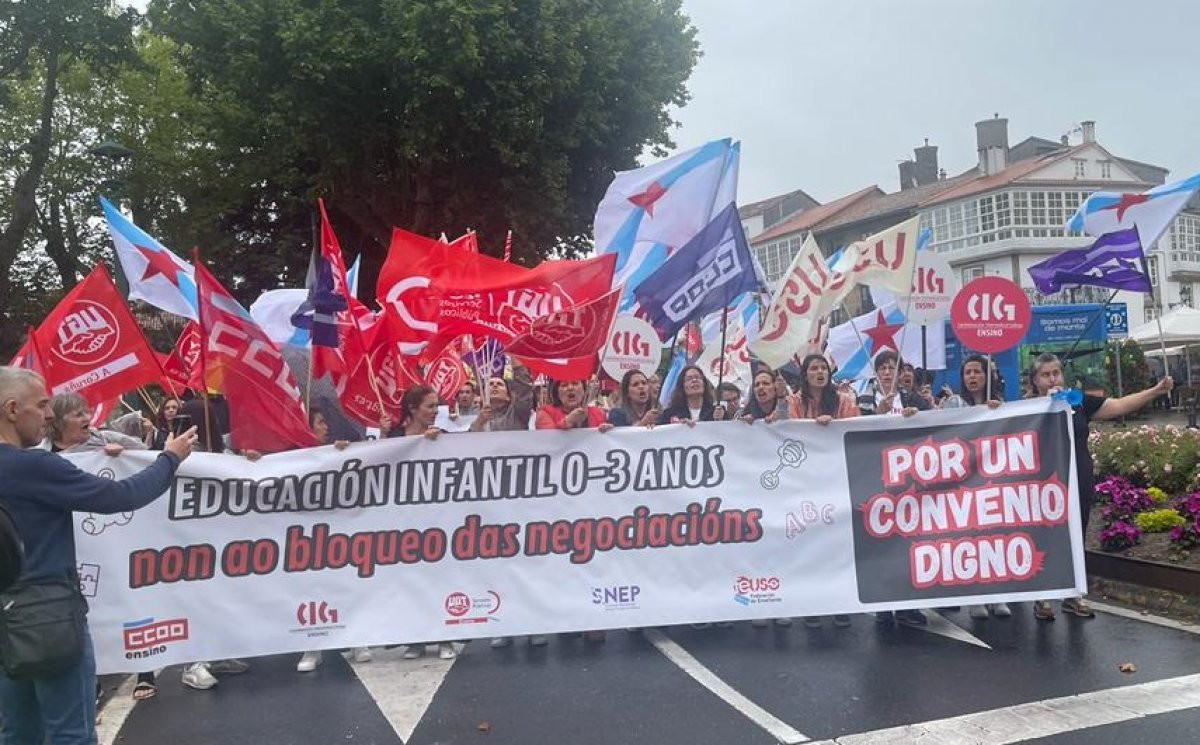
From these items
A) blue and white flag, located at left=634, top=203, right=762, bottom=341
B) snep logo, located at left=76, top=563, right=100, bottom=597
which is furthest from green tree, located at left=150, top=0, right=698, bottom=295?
snep logo, located at left=76, top=563, right=100, bottom=597

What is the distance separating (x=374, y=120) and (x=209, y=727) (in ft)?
59.5

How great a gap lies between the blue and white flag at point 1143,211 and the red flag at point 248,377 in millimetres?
6047

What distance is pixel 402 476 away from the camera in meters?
6.02

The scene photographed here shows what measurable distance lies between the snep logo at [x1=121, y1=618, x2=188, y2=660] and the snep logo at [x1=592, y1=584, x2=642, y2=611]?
2.39 meters

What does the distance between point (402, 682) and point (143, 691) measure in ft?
4.74

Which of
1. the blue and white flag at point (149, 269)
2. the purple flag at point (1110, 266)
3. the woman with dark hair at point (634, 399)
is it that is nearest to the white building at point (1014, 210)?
the purple flag at point (1110, 266)

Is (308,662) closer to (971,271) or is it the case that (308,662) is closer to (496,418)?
(496,418)

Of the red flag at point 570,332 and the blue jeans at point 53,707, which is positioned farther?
the red flag at point 570,332

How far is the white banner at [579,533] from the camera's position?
575 cm

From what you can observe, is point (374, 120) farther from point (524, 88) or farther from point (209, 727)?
point (209, 727)

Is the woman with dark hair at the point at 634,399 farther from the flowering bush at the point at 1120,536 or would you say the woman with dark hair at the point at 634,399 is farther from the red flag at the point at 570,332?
the flowering bush at the point at 1120,536

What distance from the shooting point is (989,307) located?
6.89 meters

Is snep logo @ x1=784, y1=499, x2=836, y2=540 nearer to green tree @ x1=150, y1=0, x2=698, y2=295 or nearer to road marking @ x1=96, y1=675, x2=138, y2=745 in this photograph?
road marking @ x1=96, y1=675, x2=138, y2=745

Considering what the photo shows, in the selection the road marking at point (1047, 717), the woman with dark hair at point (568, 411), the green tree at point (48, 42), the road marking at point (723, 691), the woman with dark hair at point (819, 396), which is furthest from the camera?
the green tree at point (48, 42)
